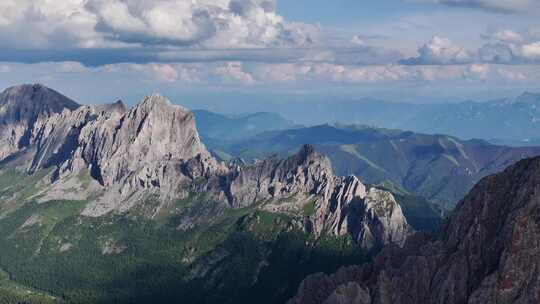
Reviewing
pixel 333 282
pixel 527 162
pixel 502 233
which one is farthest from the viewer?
pixel 333 282

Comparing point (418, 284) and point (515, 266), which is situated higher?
point (515, 266)

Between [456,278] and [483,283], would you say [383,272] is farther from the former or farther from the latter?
[483,283]

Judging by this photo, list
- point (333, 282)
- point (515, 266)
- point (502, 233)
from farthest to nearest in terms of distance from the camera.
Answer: point (333, 282) → point (502, 233) → point (515, 266)

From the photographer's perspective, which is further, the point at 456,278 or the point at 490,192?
the point at 490,192

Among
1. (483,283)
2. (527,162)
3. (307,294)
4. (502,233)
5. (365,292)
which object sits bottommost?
(307,294)

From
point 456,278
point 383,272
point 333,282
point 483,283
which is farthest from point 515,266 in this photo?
point 333,282

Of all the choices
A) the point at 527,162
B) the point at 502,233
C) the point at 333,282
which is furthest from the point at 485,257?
the point at 333,282

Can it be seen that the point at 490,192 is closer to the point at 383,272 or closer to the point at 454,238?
the point at 454,238
